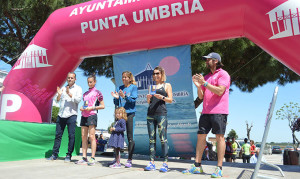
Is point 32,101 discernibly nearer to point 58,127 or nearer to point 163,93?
point 58,127

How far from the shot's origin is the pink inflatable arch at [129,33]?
397cm

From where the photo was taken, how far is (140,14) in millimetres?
4875

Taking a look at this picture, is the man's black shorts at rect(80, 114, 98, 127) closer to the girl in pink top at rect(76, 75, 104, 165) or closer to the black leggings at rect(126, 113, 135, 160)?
the girl in pink top at rect(76, 75, 104, 165)

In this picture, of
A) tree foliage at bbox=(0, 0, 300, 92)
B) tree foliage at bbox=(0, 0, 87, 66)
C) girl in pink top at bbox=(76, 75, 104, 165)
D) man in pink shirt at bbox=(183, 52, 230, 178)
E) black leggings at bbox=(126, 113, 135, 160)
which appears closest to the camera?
man in pink shirt at bbox=(183, 52, 230, 178)

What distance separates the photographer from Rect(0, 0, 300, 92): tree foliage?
9.04 m

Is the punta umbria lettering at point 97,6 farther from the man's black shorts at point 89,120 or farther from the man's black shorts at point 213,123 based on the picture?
the man's black shorts at point 213,123

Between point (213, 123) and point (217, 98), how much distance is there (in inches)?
13.1

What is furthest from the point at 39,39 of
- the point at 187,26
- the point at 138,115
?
the point at 187,26

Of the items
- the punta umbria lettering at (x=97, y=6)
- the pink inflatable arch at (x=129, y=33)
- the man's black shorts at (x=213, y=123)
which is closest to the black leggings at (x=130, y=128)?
the man's black shorts at (x=213, y=123)

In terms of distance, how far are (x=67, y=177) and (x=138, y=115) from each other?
280 centimetres

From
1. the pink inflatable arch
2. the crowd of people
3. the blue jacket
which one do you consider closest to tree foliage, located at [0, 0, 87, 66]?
the pink inflatable arch

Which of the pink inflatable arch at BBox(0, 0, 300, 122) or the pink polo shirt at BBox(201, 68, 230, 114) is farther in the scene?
the pink inflatable arch at BBox(0, 0, 300, 122)

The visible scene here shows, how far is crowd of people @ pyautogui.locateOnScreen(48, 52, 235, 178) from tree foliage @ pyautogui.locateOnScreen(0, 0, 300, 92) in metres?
4.44

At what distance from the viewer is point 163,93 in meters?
3.85
